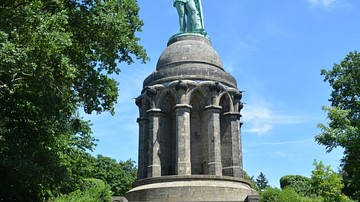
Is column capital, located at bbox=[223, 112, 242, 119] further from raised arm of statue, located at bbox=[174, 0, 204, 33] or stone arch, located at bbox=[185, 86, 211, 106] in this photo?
raised arm of statue, located at bbox=[174, 0, 204, 33]

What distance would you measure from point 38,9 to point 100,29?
8.61 ft

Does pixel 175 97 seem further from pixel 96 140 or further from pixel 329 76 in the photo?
pixel 329 76

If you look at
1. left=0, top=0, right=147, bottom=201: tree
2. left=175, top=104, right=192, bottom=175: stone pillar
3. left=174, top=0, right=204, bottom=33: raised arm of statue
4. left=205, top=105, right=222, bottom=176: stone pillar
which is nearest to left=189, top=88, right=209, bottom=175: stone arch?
left=205, top=105, right=222, bottom=176: stone pillar

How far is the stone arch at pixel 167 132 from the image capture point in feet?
90.4

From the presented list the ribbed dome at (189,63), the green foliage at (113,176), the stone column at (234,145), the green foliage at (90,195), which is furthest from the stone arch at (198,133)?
the green foliage at (113,176)

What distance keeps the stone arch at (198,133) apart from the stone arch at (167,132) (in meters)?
1.24

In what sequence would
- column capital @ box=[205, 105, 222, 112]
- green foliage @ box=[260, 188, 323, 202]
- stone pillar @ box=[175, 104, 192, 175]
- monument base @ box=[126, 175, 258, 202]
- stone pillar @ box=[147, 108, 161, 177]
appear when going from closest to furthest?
1. green foliage @ box=[260, 188, 323, 202]
2. monument base @ box=[126, 175, 258, 202]
3. stone pillar @ box=[175, 104, 192, 175]
4. stone pillar @ box=[147, 108, 161, 177]
5. column capital @ box=[205, 105, 222, 112]

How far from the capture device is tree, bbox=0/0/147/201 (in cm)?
1237

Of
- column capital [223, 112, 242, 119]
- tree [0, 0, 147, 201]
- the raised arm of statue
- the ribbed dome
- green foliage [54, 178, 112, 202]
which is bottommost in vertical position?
green foliage [54, 178, 112, 202]

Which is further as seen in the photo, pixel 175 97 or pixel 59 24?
pixel 175 97

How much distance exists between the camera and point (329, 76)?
28688 mm

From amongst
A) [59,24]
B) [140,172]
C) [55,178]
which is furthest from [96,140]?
[59,24]

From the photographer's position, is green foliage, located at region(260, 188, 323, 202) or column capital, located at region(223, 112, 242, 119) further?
column capital, located at region(223, 112, 242, 119)

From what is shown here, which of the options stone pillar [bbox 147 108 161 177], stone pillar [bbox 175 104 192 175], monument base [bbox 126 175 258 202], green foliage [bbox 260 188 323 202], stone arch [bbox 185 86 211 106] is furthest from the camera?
stone arch [bbox 185 86 211 106]
